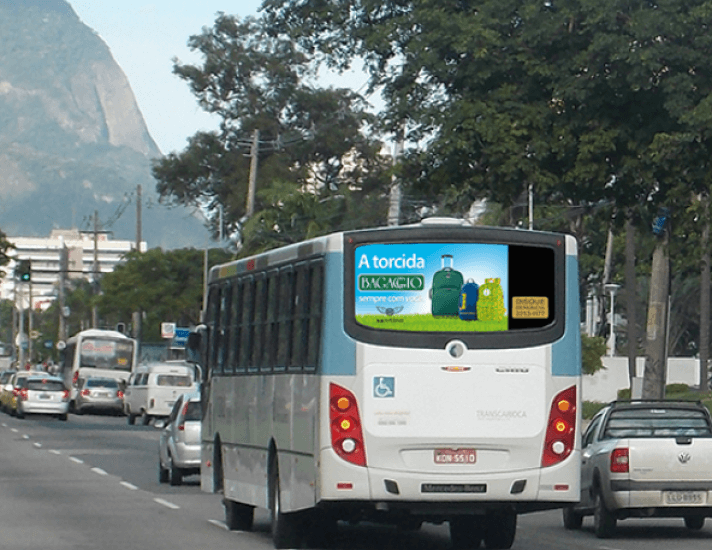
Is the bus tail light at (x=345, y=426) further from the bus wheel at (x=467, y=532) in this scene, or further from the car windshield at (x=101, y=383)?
the car windshield at (x=101, y=383)

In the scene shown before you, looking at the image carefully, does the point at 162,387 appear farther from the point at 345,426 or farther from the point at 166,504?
the point at 345,426

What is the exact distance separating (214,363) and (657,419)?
16.5ft

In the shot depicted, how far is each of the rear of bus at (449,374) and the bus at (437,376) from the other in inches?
0.4

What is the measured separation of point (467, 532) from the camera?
17.2 meters

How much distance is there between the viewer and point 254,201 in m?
71.4

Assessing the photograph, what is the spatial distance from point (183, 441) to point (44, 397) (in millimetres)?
35373

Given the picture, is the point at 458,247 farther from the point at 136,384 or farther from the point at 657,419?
the point at 136,384

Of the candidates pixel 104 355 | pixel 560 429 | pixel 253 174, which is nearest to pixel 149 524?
pixel 560 429

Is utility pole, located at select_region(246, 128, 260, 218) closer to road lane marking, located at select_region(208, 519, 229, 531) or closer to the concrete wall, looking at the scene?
the concrete wall

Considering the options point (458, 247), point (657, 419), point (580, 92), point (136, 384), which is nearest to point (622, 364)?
point (136, 384)

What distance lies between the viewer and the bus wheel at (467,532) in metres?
17.0

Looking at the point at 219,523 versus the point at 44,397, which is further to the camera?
the point at 44,397

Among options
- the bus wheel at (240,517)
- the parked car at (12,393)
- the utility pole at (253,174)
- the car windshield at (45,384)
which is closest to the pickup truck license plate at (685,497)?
the bus wheel at (240,517)

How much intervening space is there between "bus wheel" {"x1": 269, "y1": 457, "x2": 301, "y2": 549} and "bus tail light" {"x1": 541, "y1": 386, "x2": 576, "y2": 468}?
2.58 metres
